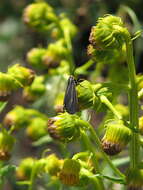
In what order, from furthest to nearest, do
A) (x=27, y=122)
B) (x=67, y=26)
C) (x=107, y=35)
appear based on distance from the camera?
(x=67, y=26)
(x=27, y=122)
(x=107, y=35)

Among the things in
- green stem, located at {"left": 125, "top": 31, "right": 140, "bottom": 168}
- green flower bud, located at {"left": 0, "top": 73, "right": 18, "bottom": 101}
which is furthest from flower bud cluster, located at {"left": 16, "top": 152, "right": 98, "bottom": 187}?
green flower bud, located at {"left": 0, "top": 73, "right": 18, "bottom": 101}

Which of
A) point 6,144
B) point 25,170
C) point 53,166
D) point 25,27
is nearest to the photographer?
point 53,166

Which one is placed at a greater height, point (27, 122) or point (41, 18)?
point (41, 18)

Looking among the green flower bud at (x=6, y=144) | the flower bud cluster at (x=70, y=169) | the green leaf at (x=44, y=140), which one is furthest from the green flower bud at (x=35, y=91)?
the flower bud cluster at (x=70, y=169)

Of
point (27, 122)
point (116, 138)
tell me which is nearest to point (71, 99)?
point (116, 138)

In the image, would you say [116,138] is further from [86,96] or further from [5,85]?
[5,85]

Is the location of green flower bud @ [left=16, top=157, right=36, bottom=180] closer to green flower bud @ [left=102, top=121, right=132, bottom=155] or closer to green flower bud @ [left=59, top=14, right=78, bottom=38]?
green flower bud @ [left=59, top=14, right=78, bottom=38]

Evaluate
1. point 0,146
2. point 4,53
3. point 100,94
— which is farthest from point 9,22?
point 100,94
